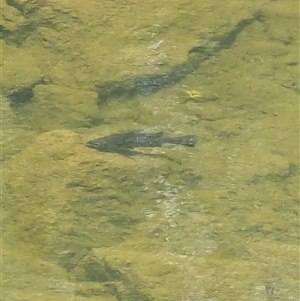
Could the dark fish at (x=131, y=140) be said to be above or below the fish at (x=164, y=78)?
below

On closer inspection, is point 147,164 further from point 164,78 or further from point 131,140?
point 164,78

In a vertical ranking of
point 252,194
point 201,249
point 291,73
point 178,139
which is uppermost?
point 291,73

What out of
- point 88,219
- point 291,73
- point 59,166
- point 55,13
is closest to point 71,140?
point 59,166

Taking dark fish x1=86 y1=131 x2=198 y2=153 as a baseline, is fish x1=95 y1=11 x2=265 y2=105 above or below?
above

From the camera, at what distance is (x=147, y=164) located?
114cm

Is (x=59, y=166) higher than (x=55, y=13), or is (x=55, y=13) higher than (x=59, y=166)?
(x=55, y=13)

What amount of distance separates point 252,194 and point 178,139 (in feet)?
0.67

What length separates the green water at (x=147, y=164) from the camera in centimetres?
113

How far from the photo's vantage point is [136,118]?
1156 mm

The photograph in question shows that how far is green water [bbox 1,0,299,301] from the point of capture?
1.13 metres

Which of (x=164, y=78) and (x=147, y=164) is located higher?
(x=164, y=78)

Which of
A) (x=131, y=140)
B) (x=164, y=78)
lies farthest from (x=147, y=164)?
(x=164, y=78)

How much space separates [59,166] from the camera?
44.4 inches

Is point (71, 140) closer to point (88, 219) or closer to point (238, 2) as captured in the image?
point (88, 219)
